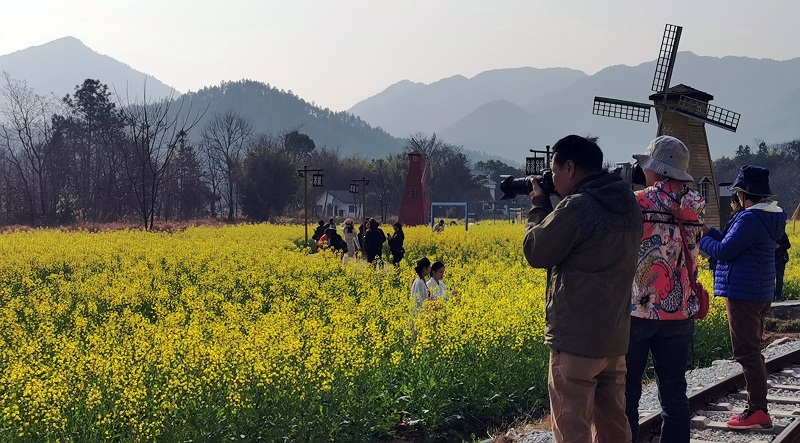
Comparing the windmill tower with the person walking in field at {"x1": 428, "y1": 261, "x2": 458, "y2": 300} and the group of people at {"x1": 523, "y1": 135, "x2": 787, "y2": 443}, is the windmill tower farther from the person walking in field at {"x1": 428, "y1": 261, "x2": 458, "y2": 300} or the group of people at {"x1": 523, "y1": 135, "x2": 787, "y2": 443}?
the group of people at {"x1": 523, "y1": 135, "x2": 787, "y2": 443}

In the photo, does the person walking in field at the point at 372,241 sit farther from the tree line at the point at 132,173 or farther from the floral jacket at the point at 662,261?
the tree line at the point at 132,173

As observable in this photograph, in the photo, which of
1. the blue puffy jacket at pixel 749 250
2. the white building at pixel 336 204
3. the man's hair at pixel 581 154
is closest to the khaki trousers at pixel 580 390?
the man's hair at pixel 581 154

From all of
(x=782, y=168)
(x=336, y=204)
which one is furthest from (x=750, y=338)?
(x=336, y=204)

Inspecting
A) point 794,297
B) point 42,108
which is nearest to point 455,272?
point 794,297

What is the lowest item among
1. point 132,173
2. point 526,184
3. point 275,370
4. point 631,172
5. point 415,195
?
point 275,370

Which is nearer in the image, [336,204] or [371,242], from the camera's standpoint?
[371,242]

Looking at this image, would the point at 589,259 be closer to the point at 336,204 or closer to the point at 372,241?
the point at 372,241

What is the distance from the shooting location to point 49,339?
28.6 feet

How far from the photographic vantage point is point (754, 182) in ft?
22.1

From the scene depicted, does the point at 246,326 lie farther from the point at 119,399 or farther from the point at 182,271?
the point at 182,271

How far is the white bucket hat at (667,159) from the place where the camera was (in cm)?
536

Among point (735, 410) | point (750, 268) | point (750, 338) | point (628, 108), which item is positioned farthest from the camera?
point (628, 108)

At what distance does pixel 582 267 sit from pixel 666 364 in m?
1.33

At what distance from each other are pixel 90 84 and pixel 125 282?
255 feet
